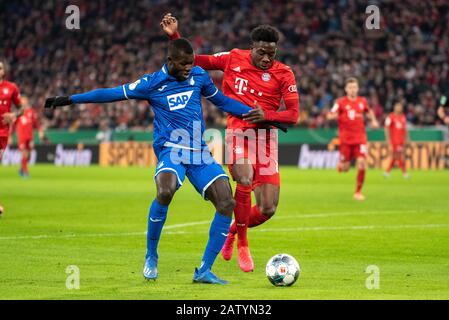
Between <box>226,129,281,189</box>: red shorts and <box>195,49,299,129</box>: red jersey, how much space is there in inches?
5.3

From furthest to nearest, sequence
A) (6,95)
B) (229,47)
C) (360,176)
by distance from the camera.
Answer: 1. (229,47)
2. (360,176)
3. (6,95)

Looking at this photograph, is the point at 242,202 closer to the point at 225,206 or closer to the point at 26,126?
the point at 225,206

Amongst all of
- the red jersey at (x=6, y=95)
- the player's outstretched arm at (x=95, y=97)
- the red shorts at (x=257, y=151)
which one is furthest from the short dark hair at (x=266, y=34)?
the red jersey at (x=6, y=95)

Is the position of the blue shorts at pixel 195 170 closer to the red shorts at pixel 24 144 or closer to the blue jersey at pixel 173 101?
the blue jersey at pixel 173 101

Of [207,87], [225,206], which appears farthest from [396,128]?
[225,206]

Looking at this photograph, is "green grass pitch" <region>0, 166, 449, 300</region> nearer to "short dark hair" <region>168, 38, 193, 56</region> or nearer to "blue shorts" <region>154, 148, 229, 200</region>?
"blue shorts" <region>154, 148, 229, 200</region>

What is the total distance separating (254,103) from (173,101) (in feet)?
4.29

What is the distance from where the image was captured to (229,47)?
43125 mm

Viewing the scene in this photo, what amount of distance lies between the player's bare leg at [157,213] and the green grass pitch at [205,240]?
0.50 ft

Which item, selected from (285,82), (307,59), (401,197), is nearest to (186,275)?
(285,82)

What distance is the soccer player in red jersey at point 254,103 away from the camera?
10953 mm

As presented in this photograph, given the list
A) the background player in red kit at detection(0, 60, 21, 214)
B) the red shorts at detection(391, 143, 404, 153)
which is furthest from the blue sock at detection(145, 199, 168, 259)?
the red shorts at detection(391, 143, 404, 153)

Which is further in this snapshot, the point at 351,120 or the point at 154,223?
the point at 351,120
